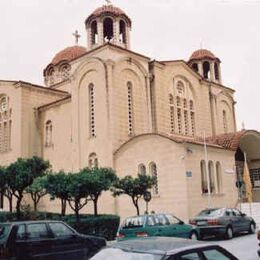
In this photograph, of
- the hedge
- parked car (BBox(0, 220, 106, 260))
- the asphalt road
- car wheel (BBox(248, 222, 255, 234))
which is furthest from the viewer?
car wheel (BBox(248, 222, 255, 234))

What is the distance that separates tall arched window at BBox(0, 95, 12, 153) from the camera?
3597 centimetres

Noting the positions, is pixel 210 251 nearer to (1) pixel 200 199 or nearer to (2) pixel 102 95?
(1) pixel 200 199

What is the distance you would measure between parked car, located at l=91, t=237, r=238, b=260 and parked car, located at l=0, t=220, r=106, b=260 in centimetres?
621

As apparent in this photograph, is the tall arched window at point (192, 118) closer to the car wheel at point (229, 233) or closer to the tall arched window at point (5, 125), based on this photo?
the tall arched window at point (5, 125)

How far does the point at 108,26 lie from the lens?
34000mm

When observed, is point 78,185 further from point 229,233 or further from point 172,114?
point 172,114

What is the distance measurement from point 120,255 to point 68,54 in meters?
39.6

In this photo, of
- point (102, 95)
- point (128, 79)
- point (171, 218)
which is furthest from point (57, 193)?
point (128, 79)

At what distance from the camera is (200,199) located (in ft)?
83.5

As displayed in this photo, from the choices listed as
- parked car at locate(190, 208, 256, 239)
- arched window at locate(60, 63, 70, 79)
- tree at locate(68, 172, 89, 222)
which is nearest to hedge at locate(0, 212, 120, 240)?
tree at locate(68, 172, 89, 222)

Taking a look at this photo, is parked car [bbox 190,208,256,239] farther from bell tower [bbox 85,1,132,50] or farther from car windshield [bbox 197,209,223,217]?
bell tower [bbox 85,1,132,50]

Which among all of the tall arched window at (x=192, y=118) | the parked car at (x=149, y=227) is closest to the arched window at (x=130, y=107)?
the tall arched window at (x=192, y=118)

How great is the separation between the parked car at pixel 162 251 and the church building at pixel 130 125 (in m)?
18.9

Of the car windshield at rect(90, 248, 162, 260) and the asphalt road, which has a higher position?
the car windshield at rect(90, 248, 162, 260)
